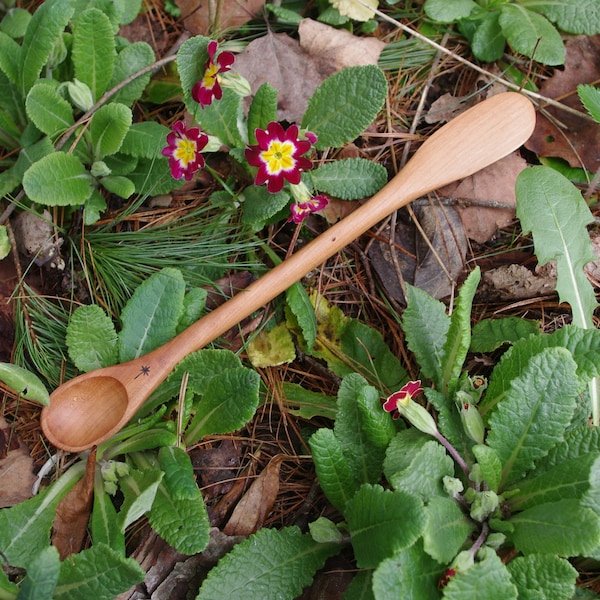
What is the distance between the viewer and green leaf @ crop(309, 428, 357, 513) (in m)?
1.61

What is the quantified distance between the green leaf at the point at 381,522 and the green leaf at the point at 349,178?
2.77ft

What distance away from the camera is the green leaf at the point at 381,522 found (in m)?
1.41

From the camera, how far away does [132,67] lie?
2.02 m

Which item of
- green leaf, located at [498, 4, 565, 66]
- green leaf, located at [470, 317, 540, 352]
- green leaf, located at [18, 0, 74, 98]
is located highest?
green leaf, located at [18, 0, 74, 98]

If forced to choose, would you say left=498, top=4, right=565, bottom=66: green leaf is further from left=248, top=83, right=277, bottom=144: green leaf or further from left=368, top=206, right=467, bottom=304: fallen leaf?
left=248, top=83, right=277, bottom=144: green leaf

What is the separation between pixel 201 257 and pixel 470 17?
1101 mm

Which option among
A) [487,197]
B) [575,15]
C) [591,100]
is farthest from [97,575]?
[575,15]

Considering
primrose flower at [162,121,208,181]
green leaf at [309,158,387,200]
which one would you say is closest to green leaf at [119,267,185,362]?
primrose flower at [162,121,208,181]

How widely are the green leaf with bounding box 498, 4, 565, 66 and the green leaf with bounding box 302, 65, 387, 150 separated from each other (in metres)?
0.48

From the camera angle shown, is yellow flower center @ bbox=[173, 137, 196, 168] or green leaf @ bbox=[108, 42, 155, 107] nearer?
yellow flower center @ bbox=[173, 137, 196, 168]

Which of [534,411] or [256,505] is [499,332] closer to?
[534,411]

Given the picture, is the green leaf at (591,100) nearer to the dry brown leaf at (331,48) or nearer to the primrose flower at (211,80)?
the dry brown leaf at (331,48)

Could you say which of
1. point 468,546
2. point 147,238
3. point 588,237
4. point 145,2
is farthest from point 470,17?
point 468,546

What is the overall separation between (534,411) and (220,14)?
4.89 ft
